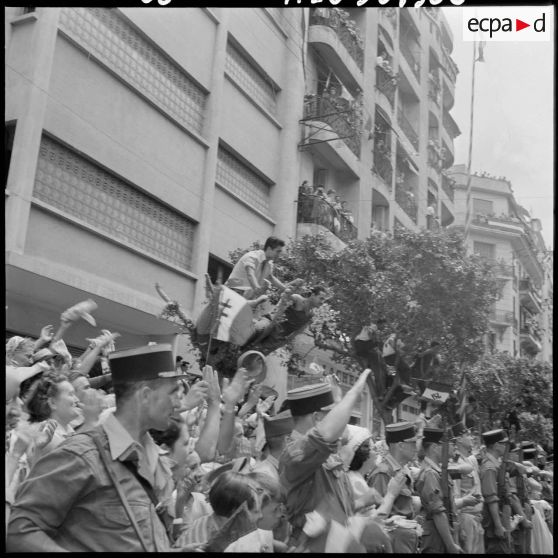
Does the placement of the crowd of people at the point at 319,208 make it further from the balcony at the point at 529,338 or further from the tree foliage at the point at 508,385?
the balcony at the point at 529,338

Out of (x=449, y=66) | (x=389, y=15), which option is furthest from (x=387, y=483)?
(x=449, y=66)

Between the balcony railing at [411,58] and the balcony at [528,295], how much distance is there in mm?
25560

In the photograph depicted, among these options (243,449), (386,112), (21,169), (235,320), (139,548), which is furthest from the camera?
(386,112)

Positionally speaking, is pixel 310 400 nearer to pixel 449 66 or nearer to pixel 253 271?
pixel 253 271

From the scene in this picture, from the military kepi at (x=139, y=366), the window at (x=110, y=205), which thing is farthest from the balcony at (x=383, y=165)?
the military kepi at (x=139, y=366)

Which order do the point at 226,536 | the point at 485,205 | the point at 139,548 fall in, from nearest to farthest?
the point at 139,548
the point at 226,536
the point at 485,205

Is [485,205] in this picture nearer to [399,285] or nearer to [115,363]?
[399,285]

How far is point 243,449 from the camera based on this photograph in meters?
5.89

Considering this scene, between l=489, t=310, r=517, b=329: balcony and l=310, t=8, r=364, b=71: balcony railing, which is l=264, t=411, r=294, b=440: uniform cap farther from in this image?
l=489, t=310, r=517, b=329: balcony

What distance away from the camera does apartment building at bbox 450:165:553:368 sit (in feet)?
152

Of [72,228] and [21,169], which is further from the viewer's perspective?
[72,228]

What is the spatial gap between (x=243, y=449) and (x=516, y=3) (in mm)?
3848

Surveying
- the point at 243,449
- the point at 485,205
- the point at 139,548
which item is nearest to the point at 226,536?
the point at 139,548

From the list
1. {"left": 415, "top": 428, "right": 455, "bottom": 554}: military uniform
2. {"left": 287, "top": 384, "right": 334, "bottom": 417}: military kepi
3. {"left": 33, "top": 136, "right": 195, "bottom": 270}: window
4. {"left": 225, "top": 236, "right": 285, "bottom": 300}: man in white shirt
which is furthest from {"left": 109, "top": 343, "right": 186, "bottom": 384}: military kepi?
{"left": 33, "top": 136, "right": 195, "bottom": 270}: window
